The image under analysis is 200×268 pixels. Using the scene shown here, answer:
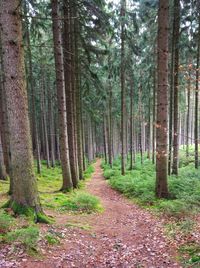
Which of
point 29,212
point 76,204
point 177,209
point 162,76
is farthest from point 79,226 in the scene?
point 162,76

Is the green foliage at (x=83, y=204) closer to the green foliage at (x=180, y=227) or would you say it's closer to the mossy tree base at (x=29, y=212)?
the mossy tree base at (x=29, y=212)

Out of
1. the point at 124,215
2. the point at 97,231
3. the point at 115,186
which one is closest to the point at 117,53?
the point at 115,186

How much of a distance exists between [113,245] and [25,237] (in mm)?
2122

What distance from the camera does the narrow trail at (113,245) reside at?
5164 millimetres

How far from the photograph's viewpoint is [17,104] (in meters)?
6.23

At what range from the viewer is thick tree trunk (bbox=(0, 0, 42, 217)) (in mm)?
6125

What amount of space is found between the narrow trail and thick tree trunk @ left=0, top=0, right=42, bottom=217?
1.39 meters

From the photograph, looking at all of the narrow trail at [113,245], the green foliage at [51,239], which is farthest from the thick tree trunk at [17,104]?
the narrow trail at [113,245]

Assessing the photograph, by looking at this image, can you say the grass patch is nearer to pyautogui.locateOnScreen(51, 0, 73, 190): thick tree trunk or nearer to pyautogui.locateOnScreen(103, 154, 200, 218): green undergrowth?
pyautogui.locateOnScreen(103, 154, 200, 218): green undergrowth

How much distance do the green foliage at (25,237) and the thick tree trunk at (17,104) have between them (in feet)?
4.32

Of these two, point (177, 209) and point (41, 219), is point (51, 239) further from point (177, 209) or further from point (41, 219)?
point (177, 209)

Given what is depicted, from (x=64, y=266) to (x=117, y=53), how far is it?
54.7 ft

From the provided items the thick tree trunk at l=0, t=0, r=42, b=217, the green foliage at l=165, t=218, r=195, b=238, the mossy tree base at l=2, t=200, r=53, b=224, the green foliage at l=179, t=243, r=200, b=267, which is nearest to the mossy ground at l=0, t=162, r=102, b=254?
the mossy tree base at l=2, t=200, r=53, b=224

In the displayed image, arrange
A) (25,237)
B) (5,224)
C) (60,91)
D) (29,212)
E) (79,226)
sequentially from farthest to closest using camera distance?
(60,91) → (79,226) → (29,212) → (5,224) → (25,237)
